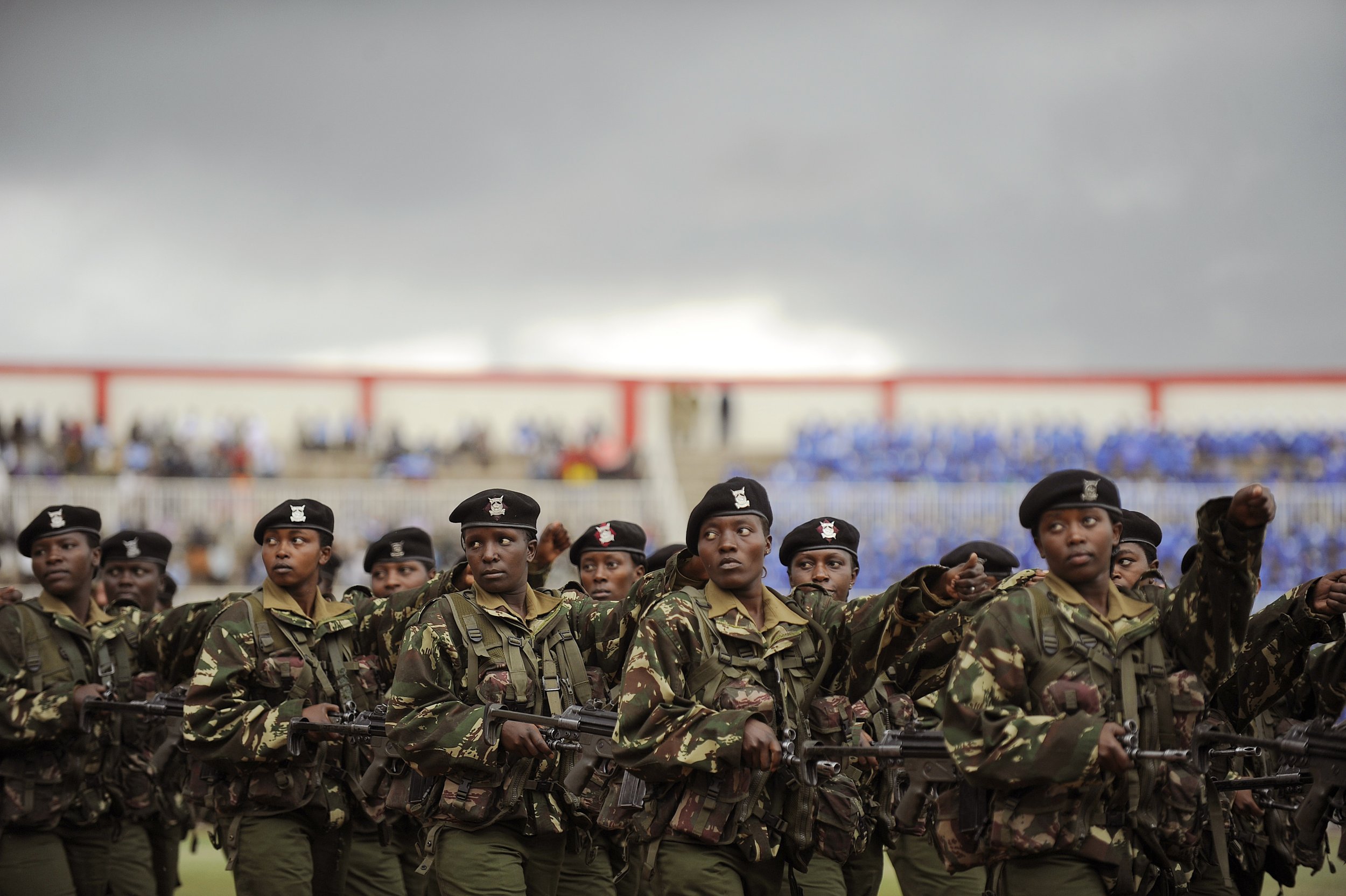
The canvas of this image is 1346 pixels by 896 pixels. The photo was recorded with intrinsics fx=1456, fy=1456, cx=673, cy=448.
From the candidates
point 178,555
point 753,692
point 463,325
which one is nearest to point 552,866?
point 753,692

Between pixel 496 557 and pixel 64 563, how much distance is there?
3201mm

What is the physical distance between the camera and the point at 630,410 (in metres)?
36.5

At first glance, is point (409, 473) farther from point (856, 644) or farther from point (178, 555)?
point (856, 644)

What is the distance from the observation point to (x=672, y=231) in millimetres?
39281

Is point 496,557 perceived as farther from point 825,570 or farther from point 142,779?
point 142,779

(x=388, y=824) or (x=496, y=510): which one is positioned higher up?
(x=496, y=510)

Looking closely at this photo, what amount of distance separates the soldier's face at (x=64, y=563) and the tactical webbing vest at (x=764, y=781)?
165 inches

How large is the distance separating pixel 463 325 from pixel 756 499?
34.0 m

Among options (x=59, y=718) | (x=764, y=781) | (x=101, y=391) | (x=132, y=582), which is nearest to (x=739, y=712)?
(x=764, y=781)

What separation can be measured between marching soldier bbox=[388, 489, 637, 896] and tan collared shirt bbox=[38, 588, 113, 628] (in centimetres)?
289

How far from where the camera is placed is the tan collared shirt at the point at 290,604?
7242 mm

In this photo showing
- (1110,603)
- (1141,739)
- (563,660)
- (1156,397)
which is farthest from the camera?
(1156,397)

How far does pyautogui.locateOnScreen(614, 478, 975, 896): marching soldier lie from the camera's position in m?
5.42

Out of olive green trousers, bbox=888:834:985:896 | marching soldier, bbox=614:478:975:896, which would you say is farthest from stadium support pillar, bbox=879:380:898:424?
marching soldier, bbox=614:478:975:896
